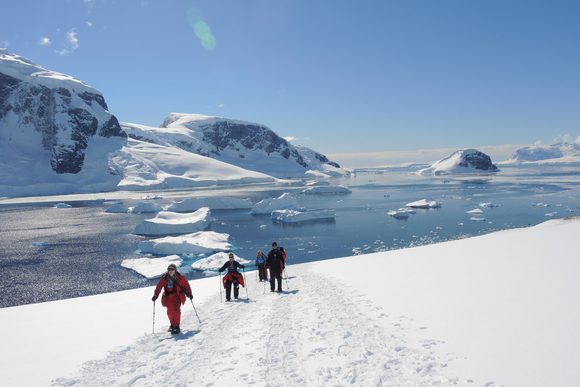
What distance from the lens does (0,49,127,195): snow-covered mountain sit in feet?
410

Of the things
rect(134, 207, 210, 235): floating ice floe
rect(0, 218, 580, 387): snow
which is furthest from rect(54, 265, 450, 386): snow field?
rect(134, 207, 210, 235): floating ice floe

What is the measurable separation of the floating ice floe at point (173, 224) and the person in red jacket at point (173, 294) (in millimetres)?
35058

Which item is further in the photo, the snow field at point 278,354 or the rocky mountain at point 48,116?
the rocky mountain at point 48,116

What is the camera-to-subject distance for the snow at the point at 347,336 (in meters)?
5.27

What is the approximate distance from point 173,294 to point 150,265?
19897mm

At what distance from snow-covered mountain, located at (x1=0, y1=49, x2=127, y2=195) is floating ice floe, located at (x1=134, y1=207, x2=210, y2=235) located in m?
85.1

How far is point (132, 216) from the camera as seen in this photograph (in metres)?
57.2

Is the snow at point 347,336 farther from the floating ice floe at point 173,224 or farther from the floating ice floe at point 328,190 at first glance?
the floating ice floe at point 328,190

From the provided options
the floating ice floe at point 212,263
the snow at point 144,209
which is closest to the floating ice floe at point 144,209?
the snow at point 144,209

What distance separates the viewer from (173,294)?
26.6 ft

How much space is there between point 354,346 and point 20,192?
407ft

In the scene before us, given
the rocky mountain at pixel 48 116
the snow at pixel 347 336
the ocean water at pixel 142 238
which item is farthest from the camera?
the rocky mountain at pixel 48 116

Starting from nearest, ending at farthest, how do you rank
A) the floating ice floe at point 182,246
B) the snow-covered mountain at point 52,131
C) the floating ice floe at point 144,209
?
the floating ice floe at point 182,246 → the floating ice floe at point 144,209 → the snow-covered mountain at point 52,131

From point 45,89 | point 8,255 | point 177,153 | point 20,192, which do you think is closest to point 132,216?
point 8,255
